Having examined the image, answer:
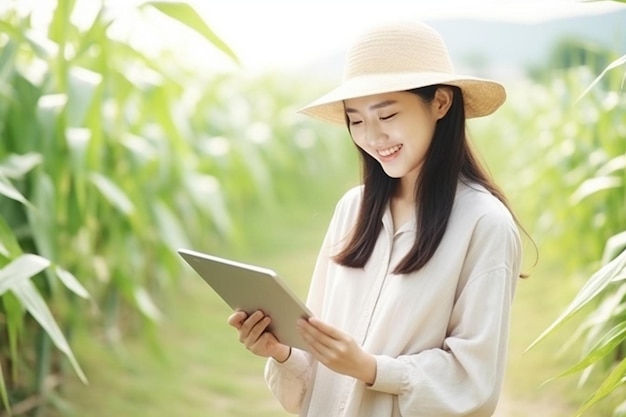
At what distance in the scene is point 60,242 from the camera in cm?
217

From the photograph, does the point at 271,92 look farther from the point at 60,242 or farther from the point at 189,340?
the point at 60,242

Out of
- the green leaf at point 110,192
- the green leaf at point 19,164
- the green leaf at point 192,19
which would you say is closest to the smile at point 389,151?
the green leaf at point 192,19

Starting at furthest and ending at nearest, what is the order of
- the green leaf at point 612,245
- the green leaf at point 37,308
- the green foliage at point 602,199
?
1. the green foliage at point 602,199
2. the green leaf at point 612,245
3. the green leaf at point 37,308

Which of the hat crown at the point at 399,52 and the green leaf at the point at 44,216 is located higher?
the hat crown at the point at 399,52

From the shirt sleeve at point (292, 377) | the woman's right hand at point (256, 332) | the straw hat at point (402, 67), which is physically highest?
the straw hat at point (402, 67)

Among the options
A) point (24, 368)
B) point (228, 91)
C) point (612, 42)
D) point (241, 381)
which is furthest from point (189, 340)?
point (228, 91)

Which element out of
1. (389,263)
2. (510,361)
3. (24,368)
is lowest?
(510,361)

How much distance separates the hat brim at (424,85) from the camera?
1.13 metres

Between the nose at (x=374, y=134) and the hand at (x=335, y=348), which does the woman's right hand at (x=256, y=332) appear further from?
the nose at (x=374, y=134)

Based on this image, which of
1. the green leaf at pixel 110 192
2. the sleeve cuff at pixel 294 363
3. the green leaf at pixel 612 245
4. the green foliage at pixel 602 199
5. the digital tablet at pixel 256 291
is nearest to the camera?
the digital tablet at pixel 256 291

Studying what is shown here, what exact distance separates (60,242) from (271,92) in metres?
3.73

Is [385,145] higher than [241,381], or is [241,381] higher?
[385,145]

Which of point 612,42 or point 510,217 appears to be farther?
point 612,42

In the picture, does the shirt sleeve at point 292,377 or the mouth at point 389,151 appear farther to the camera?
the shirt sleeve at point 292,377
